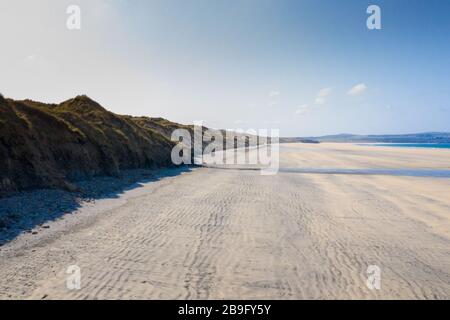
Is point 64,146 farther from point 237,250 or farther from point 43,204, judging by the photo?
point 237,250

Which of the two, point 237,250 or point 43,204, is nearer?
point 237,250

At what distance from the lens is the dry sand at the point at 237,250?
20.1 ft

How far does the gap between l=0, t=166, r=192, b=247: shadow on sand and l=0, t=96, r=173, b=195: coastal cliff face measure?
740mm

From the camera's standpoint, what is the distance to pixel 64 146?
58.1ft

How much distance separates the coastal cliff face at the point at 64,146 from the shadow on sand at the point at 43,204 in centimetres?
74

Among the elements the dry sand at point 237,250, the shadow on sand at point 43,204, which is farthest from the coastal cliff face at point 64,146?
the dry sand at point 237,250

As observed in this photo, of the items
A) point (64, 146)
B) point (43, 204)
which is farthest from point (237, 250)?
point (64, 146)

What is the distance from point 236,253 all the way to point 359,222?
5460 millimetres

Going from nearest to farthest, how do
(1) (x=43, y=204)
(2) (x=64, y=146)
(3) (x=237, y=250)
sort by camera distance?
(3) (x=237, y=250) → (1) (x=43, y=204) → (2) (x=64, y=146)

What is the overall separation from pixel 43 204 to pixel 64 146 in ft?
22.5

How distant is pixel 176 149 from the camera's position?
3400 cm

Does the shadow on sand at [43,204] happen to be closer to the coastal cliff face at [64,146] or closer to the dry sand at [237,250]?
the dry sand at [237,250]

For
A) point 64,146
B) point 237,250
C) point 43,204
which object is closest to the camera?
point 237,250
